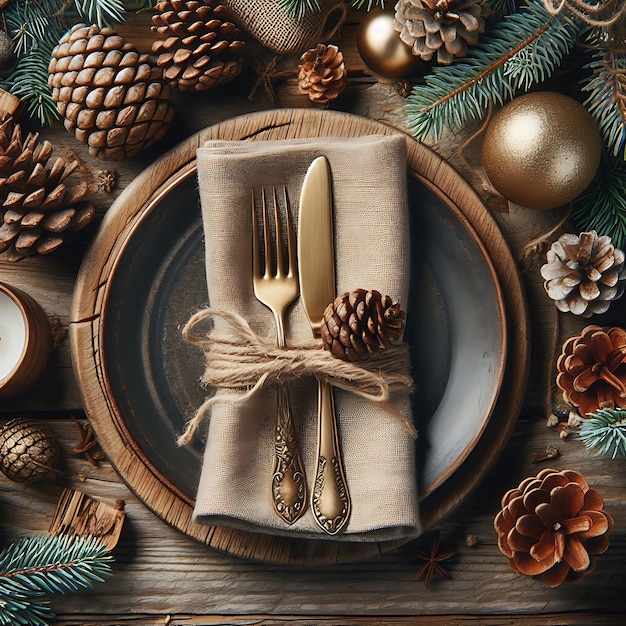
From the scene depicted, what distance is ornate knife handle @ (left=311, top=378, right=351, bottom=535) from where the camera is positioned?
0.78 m

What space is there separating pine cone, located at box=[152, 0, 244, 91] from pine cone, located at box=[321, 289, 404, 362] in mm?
340

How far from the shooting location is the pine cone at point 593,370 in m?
0.79

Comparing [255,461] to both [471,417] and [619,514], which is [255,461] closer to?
[471,417]

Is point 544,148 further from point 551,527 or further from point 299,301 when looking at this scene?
point 551,527

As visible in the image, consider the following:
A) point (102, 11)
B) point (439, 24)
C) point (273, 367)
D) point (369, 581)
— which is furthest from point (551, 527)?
point (102, 11)

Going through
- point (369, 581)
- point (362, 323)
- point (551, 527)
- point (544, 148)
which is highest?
point (544, 148)

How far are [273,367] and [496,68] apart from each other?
434mm

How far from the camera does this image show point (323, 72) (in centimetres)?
84

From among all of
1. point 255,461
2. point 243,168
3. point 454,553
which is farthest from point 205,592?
point 243,168

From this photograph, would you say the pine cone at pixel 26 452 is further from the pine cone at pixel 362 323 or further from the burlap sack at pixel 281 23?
the burlap sack at pixel 281 23

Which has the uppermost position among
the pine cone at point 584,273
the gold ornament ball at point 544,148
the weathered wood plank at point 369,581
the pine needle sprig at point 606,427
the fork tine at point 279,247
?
the gold ornament ball at point 544,148

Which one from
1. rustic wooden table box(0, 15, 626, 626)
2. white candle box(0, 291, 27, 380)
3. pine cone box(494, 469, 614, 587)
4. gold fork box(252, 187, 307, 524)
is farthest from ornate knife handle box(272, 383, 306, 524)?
white candle box(0, 291, 27, 380)

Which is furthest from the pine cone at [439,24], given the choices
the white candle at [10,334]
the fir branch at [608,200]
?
the white candle at [10,334]

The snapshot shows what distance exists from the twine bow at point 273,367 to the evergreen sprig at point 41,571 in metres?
0.19
